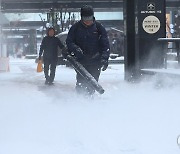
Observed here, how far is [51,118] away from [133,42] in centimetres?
821

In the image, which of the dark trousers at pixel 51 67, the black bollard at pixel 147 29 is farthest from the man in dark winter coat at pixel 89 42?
the dark trousers at pixel 51 67

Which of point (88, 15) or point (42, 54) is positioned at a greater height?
point (88, 15)

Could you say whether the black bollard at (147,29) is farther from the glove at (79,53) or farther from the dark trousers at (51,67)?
the glove at (79,53)

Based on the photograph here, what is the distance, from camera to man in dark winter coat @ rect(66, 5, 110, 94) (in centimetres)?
825

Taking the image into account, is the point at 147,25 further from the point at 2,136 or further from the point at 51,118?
the point at 2,136

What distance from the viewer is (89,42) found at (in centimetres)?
834

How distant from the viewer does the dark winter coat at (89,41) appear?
27.2ft

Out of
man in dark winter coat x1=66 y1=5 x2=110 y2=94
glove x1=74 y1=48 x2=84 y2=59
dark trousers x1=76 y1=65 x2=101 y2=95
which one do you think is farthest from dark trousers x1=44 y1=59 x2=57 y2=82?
glove x1=74 y1=48 x2=84 y2=59

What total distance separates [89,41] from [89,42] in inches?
0.7

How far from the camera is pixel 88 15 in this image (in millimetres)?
8188

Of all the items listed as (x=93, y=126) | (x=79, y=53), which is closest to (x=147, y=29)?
(x=79, y=53)

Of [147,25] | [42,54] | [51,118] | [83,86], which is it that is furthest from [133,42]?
[51,118]

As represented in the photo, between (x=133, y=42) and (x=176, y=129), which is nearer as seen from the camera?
(x=176, y=129)

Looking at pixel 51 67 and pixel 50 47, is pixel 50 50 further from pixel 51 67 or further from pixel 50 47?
pixel 51 67
